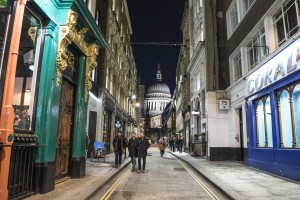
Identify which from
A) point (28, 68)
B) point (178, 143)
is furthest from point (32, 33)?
point (178, 143)

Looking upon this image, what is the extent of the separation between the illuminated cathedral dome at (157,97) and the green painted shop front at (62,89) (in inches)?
5536

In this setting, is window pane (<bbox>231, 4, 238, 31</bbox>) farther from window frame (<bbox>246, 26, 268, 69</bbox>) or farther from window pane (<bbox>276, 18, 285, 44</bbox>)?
window pane (<bbox>276, 18, 285, 44</bbox>)

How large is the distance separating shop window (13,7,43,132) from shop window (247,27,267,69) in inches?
445

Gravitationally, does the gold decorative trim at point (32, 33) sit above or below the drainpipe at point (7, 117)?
above

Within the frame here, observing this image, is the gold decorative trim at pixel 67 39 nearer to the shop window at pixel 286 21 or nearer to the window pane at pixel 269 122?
the shop window at pixel 286 21

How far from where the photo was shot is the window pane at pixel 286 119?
446 inches

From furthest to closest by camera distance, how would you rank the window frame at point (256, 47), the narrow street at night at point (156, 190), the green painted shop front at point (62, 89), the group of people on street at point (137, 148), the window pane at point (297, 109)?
the window frame at point (256, 47)
the group of people on street at point (137, 148)
the window pane at point (297, 109)
the narrow street at night at point (156, 190)
the green painted shop front at point (62, 89)

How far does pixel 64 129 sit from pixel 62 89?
1.45 metres

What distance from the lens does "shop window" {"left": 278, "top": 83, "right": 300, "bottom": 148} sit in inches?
424

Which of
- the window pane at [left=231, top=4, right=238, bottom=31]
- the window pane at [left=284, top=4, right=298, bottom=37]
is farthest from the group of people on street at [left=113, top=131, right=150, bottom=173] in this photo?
the window pane at [left=231, top=4, right=238, bottom=31]

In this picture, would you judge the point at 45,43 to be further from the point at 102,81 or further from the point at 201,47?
the point at 201,47

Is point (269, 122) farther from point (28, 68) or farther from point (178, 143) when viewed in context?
point (178, 143)

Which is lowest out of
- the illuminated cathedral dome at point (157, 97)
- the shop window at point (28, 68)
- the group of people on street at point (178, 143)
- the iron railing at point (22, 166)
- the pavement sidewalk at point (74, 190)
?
the pavement sidewalk at point (74, 190)

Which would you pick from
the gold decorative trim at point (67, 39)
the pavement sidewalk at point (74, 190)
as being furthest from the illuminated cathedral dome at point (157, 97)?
the pavement sidewalk at point (74, 190)
